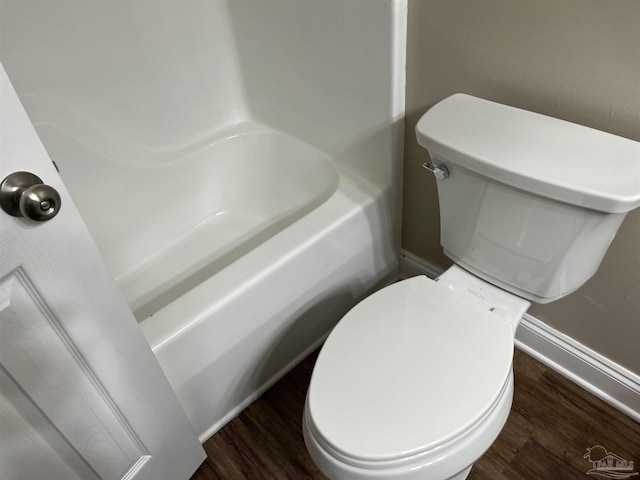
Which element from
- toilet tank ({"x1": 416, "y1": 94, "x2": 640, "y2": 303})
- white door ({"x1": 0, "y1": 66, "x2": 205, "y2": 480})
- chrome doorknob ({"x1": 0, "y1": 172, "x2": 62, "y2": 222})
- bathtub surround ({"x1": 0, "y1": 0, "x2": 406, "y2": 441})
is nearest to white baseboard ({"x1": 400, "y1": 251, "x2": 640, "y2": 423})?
toilet tank ({"x1": 416, "y1": 94, "x2": 640, "y2": 303})

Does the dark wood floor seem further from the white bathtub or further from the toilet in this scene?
the toilet

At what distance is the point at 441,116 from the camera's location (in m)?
1.04

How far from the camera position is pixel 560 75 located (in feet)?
3.11

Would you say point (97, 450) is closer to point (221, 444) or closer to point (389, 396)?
point (221, 444)

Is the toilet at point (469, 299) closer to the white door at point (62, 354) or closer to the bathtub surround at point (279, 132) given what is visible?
the bathtub surround at point (279, 132)

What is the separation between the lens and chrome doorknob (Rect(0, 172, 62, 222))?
64 cm

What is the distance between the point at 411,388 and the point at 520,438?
53 cm

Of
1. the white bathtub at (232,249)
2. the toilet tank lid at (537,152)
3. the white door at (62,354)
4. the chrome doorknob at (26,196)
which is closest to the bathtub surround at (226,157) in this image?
the white bathtub at (232,249)

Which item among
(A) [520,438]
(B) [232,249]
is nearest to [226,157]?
(B) [232,249]

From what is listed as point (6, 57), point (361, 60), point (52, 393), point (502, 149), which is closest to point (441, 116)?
point (502, 149)

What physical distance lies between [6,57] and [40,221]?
2.45ft

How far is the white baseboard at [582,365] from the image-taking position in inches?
48.8

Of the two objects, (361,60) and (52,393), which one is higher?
(361,60)

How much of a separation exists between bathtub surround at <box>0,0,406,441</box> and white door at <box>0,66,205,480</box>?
128 millimetres
